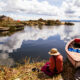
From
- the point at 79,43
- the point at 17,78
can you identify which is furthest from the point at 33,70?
the point at 79,43

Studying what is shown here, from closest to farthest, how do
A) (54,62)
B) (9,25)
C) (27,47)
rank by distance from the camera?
1. (54,62)
2. (27,47)
3. (9,25)

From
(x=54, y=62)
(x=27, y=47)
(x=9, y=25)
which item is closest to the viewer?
(x=54, y=62)

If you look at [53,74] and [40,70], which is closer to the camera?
[53,74]

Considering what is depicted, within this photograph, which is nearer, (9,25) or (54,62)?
(54,62)

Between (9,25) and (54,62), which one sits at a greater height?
(9,25)

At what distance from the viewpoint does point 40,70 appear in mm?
7309

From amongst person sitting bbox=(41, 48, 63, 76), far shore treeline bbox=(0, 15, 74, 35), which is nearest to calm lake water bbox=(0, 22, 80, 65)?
person sitting bbox=(41, 48, 63, 76)

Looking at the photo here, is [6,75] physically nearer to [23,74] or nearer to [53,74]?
[23,74]

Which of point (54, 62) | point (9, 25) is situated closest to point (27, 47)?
point (54, 62)

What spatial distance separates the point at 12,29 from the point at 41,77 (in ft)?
128

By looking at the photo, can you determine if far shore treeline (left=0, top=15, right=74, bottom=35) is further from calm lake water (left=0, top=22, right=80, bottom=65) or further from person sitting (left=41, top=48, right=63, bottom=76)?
person sitting (left=41, top=48, right=63, bottom=76)

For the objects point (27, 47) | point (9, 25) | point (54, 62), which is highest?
point (9, 25)

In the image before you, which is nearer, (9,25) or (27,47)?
(27,47)

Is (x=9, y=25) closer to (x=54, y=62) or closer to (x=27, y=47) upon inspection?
(x=27, y=47)
